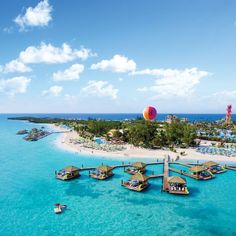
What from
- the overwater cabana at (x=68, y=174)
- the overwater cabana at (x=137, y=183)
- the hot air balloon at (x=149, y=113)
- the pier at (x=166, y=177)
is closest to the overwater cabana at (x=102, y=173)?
the pier at (x=166, y=177)

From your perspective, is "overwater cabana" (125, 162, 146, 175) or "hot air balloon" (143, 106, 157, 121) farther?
"hot air balloon" (143, 106, 157, 121)

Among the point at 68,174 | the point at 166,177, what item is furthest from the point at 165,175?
the point at 68,174

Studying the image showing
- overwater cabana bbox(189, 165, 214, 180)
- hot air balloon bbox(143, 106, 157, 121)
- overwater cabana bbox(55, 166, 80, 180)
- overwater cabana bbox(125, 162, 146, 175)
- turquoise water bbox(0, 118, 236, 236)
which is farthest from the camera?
hot air balloon bbox(143, 106, 157, 121)

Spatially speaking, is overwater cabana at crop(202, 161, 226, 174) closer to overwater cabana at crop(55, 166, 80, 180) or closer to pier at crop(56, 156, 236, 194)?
pier at crop(56, 156, 236, 194)

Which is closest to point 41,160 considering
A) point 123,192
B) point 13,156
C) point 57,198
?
point 13,156

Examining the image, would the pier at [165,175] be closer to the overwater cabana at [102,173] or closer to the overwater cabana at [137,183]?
the overwater cabana at [137,183]

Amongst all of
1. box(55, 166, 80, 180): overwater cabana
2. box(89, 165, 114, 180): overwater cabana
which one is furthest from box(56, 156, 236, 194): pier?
box(89, 165, 114, 180): overwater cabana

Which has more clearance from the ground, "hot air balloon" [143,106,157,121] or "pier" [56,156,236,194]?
"hot air balloon" [143,106,157,121]
